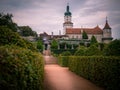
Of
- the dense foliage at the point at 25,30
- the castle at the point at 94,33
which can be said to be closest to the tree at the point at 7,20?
the dense foliage at the point at 25,30

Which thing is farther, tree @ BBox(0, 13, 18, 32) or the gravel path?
tree @ BBox(0, 13, 18, 32)

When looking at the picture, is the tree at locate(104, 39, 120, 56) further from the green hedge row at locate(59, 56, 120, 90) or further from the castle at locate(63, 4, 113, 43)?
the castle at locate(63, 4, 113, 43)

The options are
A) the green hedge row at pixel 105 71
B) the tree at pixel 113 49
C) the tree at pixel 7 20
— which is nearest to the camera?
the green hedge row at pixel 105 71

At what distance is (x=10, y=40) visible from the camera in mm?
17891

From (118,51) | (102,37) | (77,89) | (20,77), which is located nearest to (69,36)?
(102,37)

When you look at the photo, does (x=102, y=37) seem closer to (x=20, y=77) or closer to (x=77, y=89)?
(x=77, y=89)

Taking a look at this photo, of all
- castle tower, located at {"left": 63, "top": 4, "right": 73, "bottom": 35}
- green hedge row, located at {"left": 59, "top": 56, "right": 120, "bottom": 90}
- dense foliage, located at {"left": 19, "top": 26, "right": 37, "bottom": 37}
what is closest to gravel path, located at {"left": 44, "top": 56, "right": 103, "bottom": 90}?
green hedge row, located at {"left": 59, "top": 56, "right": 120, "bottom": 90}

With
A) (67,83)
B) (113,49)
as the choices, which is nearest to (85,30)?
(113,49)

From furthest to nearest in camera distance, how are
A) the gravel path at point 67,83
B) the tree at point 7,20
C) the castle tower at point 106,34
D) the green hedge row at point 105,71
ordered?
the castle tower at point 106,34 < the tree at point 7,20 < the gravel path at point 67,83 < the green hedge row at point 105,71

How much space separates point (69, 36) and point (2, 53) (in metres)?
105

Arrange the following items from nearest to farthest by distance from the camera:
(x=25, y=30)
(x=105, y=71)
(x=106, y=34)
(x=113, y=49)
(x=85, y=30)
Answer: (x=105, y=71) < (x=113, y=49) < (x=25, y=30) < (x=106, y=34) < (x=85, y=30)

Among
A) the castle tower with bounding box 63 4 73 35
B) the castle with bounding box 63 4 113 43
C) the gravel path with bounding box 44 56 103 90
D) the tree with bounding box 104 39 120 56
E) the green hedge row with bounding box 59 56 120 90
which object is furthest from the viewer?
the castle tower with bounding box 63 4 73 35

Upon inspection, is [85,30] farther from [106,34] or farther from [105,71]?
[105,71]

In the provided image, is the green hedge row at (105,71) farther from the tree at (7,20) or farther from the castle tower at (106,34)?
the castle tower at (106,34)
